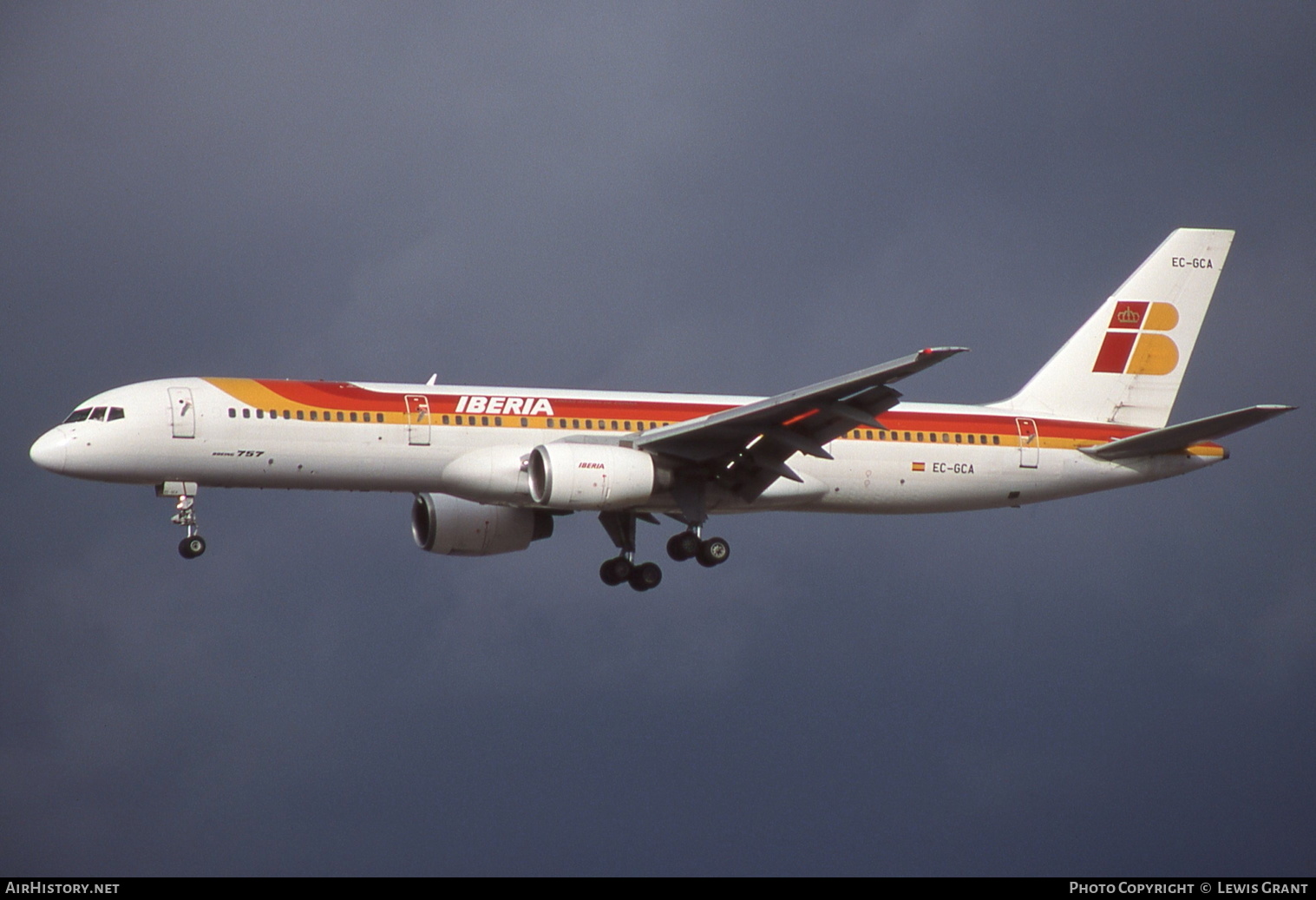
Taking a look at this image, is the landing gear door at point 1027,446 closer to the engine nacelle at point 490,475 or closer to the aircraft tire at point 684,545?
the aircraft tire at point 684,545

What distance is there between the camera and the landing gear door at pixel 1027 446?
49.3 m

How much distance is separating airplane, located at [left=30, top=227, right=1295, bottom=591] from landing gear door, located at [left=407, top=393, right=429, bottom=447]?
0.05 meters

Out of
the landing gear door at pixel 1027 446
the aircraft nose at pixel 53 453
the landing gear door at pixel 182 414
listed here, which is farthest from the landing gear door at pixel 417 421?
the landing gear door at pixel 1027 446

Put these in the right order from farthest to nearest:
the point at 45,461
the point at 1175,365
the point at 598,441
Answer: the point at 1175,365, the point at 598,441, the point at 45,461

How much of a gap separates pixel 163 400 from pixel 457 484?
7.35 meters

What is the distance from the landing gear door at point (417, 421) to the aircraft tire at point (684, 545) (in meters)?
7.56

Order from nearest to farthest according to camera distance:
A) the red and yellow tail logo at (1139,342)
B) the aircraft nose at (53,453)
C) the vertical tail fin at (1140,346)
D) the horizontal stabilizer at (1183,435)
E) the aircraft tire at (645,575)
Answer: the aircraft nose at (53,453) < the horizontal stabilizer at (1183,435) < the aircraft tire at (645,575) < the vertical tail fin at (1140,346) < the red and yellow tail logo at (1139,342)

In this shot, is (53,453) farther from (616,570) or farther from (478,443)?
(616,570)

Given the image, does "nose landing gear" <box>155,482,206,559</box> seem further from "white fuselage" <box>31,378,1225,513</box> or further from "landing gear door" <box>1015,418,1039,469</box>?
"landing gear door" <box>1015,418,1039,469</box>

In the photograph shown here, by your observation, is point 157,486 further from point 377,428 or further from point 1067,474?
point 1067,474

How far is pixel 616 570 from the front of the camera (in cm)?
5006

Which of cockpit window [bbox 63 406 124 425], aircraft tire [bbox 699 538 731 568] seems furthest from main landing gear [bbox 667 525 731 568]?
cockpit window [bbox 63 406 124 425]

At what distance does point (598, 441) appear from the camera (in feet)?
150

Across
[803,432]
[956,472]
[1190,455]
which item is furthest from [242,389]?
[1190,455]
